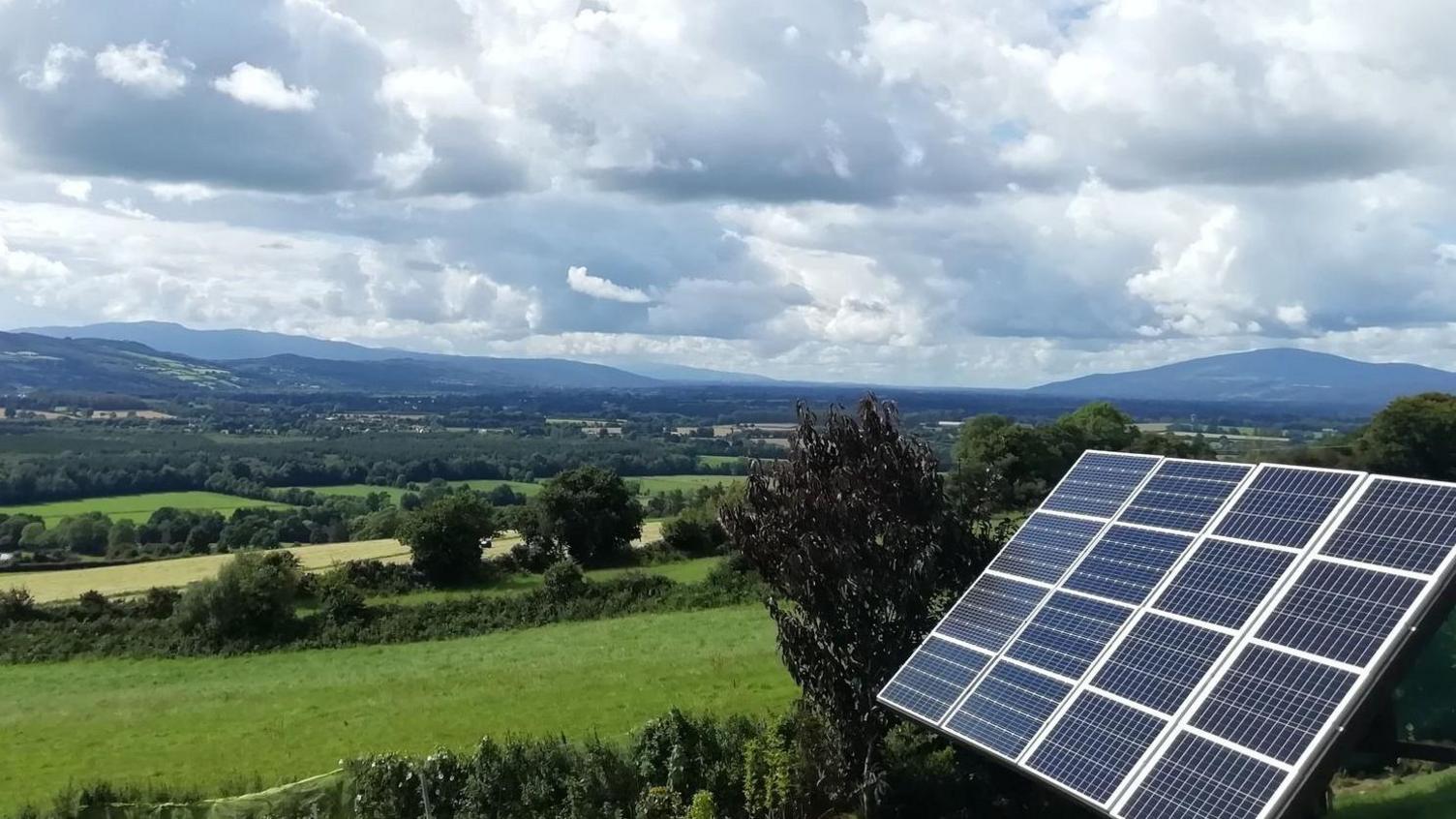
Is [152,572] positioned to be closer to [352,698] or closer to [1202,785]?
[352,698]

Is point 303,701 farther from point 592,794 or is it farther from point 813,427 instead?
point 813,427

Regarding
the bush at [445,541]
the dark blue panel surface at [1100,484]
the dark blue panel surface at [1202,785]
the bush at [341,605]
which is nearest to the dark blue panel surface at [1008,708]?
the dark blue panel surface at [1202,785]

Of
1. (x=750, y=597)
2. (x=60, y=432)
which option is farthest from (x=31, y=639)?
(x=60, y=432)

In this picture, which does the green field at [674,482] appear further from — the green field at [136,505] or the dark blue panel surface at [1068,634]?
the dark blue panel surface at [1068,634]

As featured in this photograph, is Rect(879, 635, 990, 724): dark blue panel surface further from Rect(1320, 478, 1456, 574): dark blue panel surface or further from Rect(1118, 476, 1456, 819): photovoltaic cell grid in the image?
Rect(1320, 478, 1456, 574): dark blue panel surface

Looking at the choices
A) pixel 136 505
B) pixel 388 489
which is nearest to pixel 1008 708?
pixel 136 505

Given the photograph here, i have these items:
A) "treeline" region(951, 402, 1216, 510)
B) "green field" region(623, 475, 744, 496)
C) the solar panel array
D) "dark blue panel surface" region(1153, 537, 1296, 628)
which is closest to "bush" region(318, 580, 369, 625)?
the solar panel array
